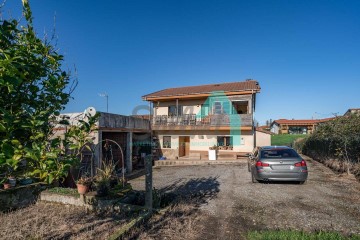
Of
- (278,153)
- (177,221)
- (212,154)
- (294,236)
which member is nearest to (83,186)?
(177,221)

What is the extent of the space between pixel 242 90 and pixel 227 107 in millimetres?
2182

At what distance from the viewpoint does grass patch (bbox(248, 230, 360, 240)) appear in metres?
3.87

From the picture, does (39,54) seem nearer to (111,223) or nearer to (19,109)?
(19,109)

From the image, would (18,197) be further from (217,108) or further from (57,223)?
(217,108)

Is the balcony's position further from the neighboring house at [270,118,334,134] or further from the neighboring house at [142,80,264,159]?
the neighboring house at [270,118,334,134]

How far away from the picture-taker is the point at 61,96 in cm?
217

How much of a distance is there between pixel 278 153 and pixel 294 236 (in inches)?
183

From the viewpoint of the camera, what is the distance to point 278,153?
8.10m

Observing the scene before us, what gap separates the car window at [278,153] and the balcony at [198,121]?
8127mm

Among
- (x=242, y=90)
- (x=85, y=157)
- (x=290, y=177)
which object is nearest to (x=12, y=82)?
(x=290, y=177)

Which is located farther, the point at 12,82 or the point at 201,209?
the point at 201,209

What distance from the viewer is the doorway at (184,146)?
19.4 metres

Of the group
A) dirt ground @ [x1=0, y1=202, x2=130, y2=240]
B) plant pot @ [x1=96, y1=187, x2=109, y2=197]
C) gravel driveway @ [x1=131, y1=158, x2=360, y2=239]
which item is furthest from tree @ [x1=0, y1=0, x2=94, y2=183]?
plant pot @ [x1=96, y1=187, x2=109, y2=197]

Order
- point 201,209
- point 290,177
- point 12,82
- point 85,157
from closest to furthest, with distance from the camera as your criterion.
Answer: point 12,82 → point 201,209 → point 290,177 → point 85,157
